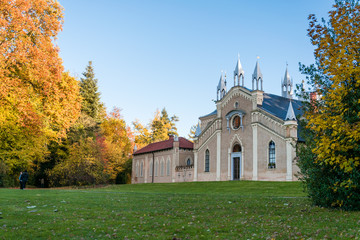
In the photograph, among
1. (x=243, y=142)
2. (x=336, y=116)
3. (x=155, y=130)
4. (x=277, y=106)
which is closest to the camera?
(x=336, y=116)

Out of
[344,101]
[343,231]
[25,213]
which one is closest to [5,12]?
[25,213]

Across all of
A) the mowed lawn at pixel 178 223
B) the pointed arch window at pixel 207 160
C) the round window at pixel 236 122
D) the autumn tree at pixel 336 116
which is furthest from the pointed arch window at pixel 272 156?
the mowed lawn at pixel 178 223

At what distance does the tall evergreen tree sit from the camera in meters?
58.4

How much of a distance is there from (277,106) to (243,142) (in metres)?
6.15

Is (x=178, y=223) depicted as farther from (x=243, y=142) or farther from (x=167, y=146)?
(x=167, y=146)

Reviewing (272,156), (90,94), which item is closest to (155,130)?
(90,94)

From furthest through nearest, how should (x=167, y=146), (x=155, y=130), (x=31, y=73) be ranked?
(x=155, y=130) → (x=167, y=146) → (x=31, y=73)

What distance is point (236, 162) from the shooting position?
41.3 m

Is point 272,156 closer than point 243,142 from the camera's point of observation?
Yes

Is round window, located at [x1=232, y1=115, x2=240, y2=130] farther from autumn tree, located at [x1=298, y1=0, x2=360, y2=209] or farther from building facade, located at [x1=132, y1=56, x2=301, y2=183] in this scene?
autumn tree, located at [x1=298, y1=0, x2=360, y2=209]

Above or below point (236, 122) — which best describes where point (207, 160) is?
below

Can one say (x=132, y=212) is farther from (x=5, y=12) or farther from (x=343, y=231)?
(x=5, y=12)

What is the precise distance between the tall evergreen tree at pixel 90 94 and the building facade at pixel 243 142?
15254mm

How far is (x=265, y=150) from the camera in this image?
3784 cm
